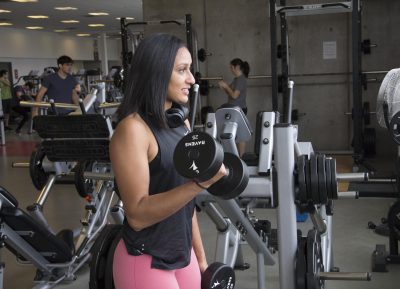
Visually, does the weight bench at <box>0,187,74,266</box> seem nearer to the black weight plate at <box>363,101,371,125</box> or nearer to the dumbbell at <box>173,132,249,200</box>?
the dumbbell at <box>173,132,249,200</box>

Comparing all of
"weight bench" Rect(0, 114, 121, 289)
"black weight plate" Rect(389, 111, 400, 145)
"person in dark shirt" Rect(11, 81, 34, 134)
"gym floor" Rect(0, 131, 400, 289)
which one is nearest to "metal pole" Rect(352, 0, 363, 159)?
"gym floor" Rect(0, 131, 400, 289)

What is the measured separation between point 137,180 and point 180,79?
11.4 inches

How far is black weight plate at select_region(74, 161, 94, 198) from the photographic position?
132 inches

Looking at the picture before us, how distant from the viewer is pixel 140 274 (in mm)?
1354

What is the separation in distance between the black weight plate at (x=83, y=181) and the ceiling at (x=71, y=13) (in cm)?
942

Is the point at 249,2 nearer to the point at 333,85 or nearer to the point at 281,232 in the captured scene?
the point at 333,85

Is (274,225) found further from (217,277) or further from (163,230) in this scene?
(163,230)

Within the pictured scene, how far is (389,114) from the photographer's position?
111 inches

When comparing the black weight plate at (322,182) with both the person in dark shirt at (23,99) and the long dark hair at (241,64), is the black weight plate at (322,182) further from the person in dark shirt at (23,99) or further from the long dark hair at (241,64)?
the person in dark shirt at (23,99)

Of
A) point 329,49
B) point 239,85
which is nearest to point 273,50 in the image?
point 239,85

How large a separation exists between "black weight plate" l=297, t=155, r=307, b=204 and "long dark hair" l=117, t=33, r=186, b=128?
2.14ft

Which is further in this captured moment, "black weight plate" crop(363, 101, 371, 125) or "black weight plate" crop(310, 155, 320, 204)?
"black weight plate" crop(363, 101, 371, 125)

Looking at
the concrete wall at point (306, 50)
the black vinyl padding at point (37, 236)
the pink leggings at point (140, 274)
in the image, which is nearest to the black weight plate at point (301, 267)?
the pink leggings at point (140, 274)

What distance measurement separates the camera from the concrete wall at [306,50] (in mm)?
7219
